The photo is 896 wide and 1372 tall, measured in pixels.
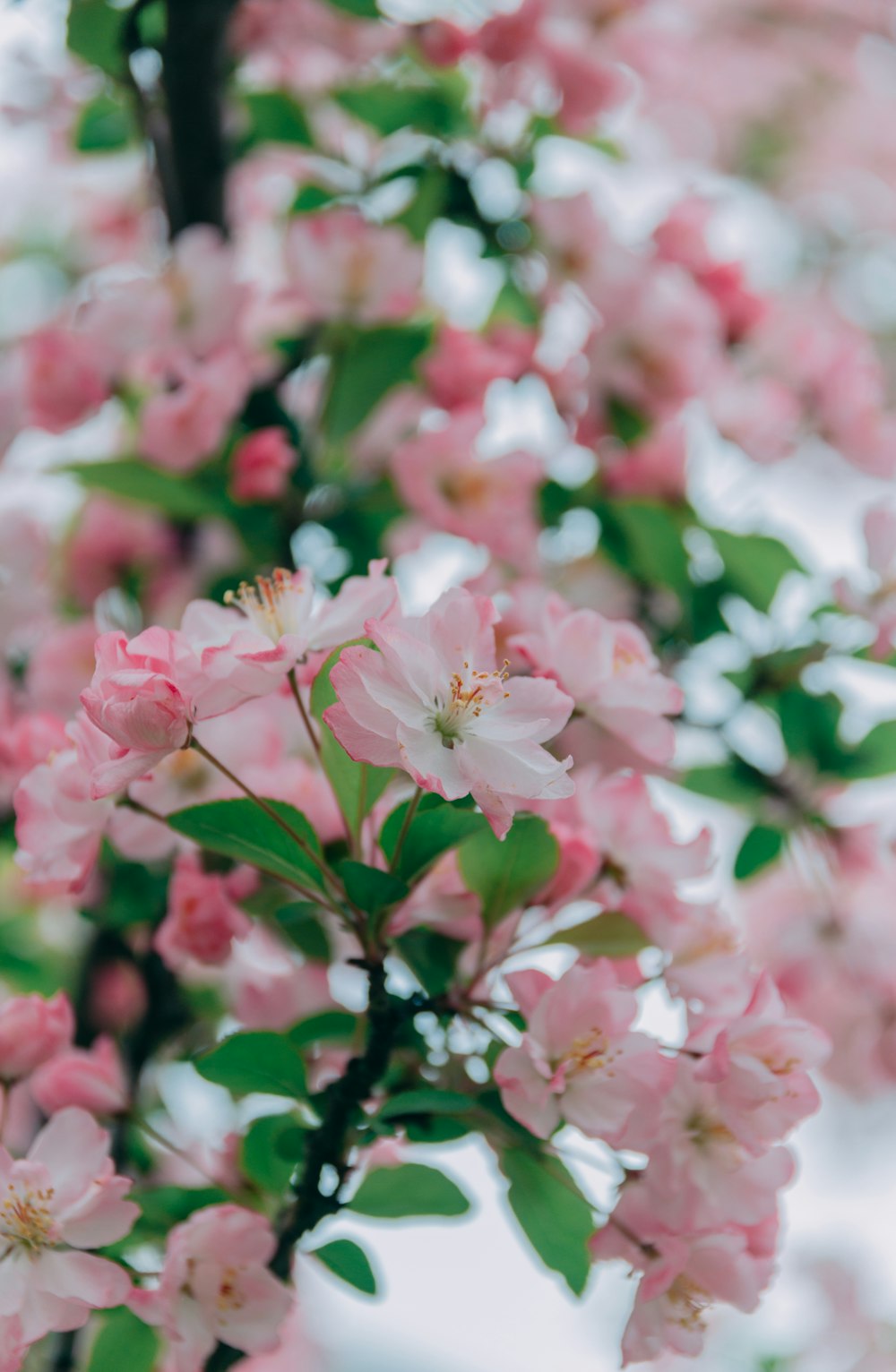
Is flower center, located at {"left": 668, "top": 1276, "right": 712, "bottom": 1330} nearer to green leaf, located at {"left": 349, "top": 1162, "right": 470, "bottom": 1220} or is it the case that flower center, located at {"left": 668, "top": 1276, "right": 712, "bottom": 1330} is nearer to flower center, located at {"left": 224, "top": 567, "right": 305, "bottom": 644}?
green leaf, located at {"left": 349, "top": 1162, "right": 470, "bottom": 1220}

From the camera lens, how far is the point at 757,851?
0.90 metres

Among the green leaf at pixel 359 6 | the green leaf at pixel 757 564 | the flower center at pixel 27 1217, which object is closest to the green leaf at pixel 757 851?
the green leaf at pixel 757 564

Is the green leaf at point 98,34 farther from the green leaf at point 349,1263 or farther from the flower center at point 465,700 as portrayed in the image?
the green leaf at point 349,1263

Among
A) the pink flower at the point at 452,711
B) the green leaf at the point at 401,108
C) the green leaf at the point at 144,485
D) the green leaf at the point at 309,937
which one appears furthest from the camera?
the green leaf at the point at 401,108

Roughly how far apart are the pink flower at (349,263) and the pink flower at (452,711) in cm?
53

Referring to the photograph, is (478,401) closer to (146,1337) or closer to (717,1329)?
(146,1337)

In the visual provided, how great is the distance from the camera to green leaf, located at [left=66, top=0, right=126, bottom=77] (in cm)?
91

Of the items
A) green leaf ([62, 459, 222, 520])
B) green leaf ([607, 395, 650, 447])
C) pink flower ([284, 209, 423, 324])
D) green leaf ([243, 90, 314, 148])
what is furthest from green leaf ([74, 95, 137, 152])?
green leaf ([607, 395, 650, 447])

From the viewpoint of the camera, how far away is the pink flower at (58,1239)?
0.51 m

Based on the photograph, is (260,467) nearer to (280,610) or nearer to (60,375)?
(60,375)

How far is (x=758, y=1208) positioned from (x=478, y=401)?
618mm

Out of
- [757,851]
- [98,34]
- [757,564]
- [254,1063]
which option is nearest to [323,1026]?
[254,1063]

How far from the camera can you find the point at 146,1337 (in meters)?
0.64

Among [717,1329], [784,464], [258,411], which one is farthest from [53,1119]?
[717,1329]
